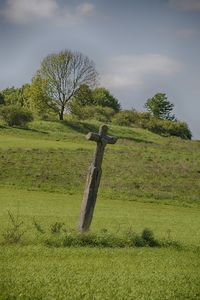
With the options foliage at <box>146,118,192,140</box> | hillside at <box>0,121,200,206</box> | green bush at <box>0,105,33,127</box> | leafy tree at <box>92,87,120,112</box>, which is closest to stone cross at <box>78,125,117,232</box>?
hillside at <box>0,121,200,206</box>

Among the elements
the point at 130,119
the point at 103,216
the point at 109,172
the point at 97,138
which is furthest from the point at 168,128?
the point at 97,138

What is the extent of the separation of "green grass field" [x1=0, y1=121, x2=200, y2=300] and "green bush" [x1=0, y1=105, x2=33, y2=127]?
15.7 feet

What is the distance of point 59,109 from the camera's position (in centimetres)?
9162

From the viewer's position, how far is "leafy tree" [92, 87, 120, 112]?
5903 inches

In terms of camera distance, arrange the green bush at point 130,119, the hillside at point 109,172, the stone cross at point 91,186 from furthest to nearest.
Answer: the green bush at point 130,119 < the hillside at point 109,172 < the stone cross at point 91,186

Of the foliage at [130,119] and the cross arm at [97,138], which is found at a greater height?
the foliage at [130,119]

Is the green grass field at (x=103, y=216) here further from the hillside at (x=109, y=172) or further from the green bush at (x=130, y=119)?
the green bush at (x=130, y=119)

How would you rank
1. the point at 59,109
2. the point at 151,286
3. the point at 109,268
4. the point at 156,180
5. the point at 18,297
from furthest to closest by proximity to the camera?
the point at 59,109
the point at 156,180
the point at 109,268
the point at 151,286
the point at 18,297

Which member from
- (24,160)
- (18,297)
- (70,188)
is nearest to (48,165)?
(24,160)

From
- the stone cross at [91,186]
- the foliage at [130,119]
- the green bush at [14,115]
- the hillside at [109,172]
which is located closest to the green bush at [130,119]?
the foliage at [130,119]

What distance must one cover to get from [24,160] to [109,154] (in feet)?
32.4

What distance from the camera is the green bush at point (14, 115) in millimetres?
72312

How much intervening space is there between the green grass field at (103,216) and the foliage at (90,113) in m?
25.4

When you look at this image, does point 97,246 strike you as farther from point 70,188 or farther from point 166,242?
point 70,188
